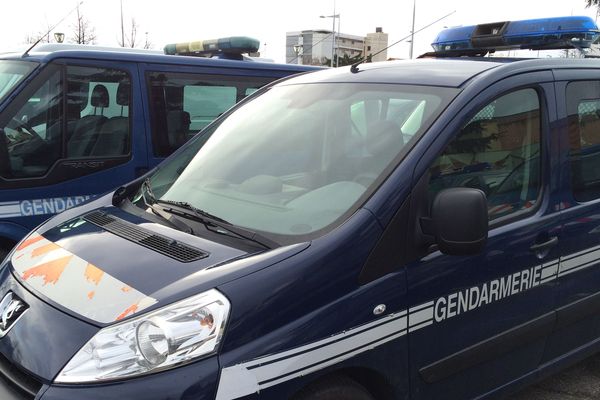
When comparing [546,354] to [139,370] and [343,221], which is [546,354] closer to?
[343,221]

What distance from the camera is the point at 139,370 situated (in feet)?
5.43

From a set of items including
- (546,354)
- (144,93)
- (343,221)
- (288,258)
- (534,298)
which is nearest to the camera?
(288,258)

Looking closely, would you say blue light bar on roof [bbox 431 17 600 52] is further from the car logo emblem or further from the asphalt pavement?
the car logo emblem

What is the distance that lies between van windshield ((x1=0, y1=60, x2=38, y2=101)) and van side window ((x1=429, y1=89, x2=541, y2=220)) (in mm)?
3055

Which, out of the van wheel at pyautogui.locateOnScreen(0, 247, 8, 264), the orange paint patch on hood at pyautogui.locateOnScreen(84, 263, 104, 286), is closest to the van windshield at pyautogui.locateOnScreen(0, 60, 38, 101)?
the van wheel at pyautogui.locateOnScreen(0, 247, 8, 264)

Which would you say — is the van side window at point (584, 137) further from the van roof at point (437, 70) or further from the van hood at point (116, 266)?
the van hood at point (116, 266)

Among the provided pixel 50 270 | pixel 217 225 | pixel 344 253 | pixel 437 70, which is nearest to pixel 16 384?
pixel 50 270

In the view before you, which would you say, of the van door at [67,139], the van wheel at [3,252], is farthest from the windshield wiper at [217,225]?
the van wheel at [3,252]

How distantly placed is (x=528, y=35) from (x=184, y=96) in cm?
265

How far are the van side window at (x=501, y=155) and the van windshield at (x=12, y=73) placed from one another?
10.0ft

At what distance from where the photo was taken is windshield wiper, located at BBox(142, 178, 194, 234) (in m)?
2.26

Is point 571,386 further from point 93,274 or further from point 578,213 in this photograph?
point 93,274

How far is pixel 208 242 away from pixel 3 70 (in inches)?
120

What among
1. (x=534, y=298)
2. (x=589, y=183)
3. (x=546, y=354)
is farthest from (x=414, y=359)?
(x=589, y=183)
